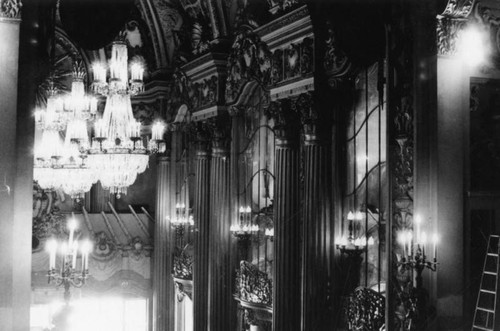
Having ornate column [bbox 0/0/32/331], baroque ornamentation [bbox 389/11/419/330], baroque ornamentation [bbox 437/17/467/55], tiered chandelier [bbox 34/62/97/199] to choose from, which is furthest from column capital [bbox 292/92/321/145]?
ornate column [bbox 0/0/32/331]

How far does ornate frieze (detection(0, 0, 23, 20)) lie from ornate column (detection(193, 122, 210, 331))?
8252 mm

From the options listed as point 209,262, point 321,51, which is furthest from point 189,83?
point 321,51

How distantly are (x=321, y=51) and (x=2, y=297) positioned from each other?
5645mm

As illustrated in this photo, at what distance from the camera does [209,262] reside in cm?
1257

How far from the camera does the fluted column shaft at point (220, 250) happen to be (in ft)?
39.7

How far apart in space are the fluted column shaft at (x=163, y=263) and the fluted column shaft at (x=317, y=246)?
663 cm

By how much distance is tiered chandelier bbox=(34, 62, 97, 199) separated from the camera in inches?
373

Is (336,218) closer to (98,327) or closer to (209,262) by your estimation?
(209,262)

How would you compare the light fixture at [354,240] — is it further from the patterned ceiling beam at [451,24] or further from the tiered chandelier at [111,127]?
the tiered chandelier at [111,127]

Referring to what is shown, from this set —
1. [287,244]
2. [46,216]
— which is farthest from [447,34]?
[46,216]

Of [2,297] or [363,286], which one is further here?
[363,286]

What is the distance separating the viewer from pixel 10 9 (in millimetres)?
4957

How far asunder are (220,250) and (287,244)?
114 inches

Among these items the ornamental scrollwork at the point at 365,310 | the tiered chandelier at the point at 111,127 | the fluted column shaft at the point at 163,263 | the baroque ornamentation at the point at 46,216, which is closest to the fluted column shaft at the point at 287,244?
the ornamental scrollwork at the point at 365,310
